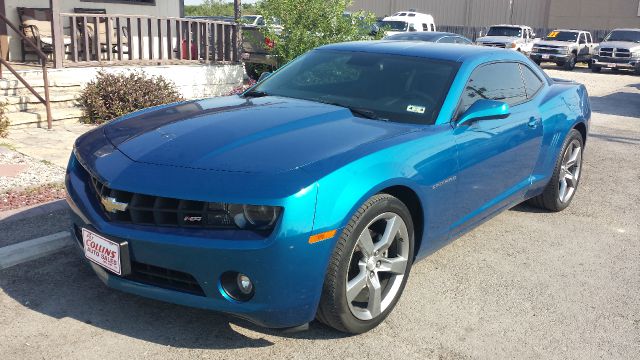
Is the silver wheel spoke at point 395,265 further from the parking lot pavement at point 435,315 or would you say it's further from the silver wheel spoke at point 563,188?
the silver wheel spoke at point 563,188

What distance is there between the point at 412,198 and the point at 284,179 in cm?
99

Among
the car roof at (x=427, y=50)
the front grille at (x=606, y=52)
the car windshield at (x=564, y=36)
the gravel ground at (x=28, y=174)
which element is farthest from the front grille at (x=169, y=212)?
the car windshield at (x=564, y=36)

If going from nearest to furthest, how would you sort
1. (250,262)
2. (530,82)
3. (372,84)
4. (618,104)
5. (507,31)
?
(250,262) → (372,84) → (530,82) → (618,104) → (507,31)

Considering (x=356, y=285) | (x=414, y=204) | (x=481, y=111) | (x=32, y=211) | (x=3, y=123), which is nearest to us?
(x=356, y=285)

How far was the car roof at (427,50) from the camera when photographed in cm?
456

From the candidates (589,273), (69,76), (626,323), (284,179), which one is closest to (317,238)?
(284,179)

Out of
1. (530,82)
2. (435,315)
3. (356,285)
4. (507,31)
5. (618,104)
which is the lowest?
(435,315)

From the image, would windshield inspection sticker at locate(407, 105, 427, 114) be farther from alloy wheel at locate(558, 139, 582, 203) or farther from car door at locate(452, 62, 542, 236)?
alloy wheel at locate(558, 139, 582, 203)

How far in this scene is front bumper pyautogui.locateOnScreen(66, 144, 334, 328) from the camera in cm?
285

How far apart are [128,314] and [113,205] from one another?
0.76 metres

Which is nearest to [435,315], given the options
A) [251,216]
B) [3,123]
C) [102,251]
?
[251,216]

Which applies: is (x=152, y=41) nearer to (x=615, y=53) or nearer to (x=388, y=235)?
(x=388, y=235)

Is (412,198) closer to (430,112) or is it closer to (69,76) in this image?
(430,112)

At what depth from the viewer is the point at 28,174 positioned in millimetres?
5871
